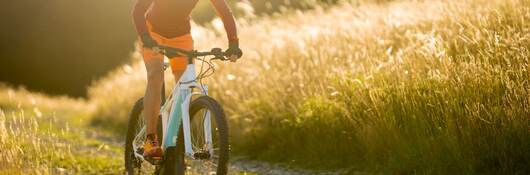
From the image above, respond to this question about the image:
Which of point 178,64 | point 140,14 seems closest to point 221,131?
point 178,64

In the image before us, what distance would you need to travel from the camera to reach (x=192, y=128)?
20.3ft

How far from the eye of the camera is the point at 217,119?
224 inches

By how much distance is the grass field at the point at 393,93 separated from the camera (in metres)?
6.98

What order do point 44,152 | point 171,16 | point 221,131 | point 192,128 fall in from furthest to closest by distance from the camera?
point 44,152 < point 171,16 < point 192,128 < point 221,131

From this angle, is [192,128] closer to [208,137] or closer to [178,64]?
[208,137]

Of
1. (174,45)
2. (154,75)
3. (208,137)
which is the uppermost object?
(174,45)

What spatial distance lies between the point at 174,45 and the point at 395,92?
111 inches

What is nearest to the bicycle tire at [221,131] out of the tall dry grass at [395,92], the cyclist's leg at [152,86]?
the cyclist's leg at [152,86]

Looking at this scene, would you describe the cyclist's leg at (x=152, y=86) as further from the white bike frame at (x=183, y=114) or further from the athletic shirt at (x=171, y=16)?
the athletic shirt at (x=171, y=16)

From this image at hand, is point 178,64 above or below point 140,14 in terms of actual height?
below


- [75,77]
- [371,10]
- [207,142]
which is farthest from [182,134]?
[75,77]

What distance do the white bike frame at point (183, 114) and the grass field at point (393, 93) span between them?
4.62 ft

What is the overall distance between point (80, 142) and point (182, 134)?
25.4ft

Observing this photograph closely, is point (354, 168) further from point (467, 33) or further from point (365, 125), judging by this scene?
point (467, 33)
